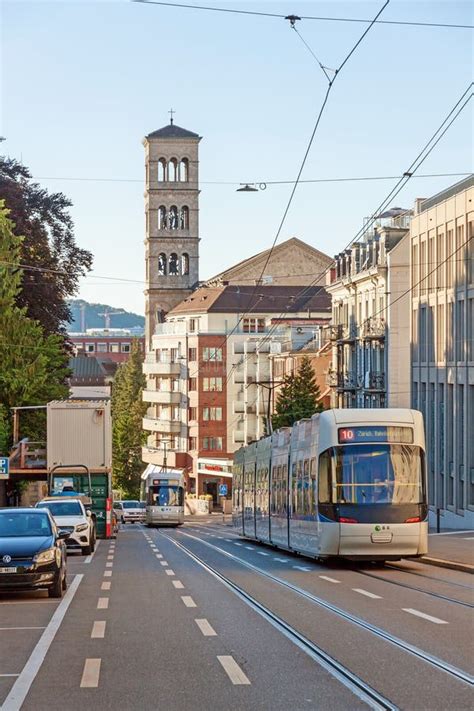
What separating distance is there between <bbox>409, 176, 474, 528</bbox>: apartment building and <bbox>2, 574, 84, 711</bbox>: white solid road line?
112 ft

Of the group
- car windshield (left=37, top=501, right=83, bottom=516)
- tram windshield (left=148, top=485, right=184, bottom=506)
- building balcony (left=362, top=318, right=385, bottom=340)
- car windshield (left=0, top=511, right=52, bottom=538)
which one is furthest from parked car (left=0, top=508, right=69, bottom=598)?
tram windshield (left=148, top=485, right=184, bottom=506)

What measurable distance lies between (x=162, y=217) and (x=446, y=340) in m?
88.0

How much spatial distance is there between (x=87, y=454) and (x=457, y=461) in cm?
1480

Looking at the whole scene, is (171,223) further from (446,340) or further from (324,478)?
(324,478)

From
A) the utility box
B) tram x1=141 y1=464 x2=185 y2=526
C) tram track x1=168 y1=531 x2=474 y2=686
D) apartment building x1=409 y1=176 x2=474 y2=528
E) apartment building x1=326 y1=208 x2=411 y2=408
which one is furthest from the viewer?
tram x1=141 y1=464 x2=185 y2=526

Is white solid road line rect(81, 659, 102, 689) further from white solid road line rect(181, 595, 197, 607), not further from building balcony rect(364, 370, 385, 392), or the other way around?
building balcony rect(364, 370, 385, 392)

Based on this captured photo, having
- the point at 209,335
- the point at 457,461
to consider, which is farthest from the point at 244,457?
the point at 209,335

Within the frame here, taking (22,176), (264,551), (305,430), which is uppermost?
(22,176)

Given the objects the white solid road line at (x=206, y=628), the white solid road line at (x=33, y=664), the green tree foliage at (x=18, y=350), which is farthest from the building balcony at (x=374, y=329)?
the white solid road line at (x=206, y=628)

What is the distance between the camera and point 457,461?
53000mm

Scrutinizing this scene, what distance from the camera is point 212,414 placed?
12238 centimetres

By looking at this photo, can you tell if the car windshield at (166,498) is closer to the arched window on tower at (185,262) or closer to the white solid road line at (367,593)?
the white solid road line at (367,593)

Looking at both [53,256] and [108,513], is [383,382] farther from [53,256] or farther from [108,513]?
[108,513]

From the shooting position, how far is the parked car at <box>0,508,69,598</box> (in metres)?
19.8
